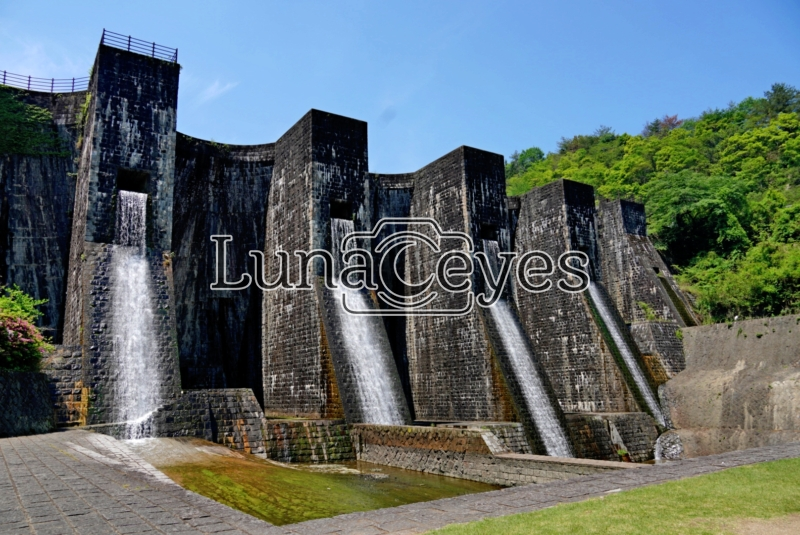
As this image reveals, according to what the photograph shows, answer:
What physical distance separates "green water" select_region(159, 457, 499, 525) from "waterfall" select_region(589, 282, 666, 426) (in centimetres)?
827

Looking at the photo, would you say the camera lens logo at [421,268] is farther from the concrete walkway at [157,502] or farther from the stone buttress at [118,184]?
the concrete walkway at [157,502]

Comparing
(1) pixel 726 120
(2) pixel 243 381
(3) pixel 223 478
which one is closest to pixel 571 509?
(3) pixel 223 478

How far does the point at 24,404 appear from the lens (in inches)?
373

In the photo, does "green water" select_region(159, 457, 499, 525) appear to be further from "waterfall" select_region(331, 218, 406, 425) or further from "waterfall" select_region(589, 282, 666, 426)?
"waterfall" select_region(589, 282, 666, 426)

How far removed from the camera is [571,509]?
4.53m

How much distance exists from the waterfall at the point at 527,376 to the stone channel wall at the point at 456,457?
109 inches

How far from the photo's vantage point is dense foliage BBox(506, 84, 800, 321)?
21.5m

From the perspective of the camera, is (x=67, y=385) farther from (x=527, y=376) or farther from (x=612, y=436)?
(x=612, y=436)

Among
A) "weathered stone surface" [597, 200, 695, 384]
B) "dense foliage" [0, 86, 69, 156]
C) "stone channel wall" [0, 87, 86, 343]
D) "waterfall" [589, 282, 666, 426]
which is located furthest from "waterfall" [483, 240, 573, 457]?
"dense foliage" [0, 86, 69, 156]

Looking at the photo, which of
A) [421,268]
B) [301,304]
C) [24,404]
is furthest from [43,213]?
[421,268]

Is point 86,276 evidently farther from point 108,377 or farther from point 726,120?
point 726,120

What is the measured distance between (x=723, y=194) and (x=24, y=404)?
89.9 ft

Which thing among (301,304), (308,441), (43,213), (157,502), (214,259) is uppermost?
(43,213)

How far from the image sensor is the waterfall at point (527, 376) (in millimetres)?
12766
